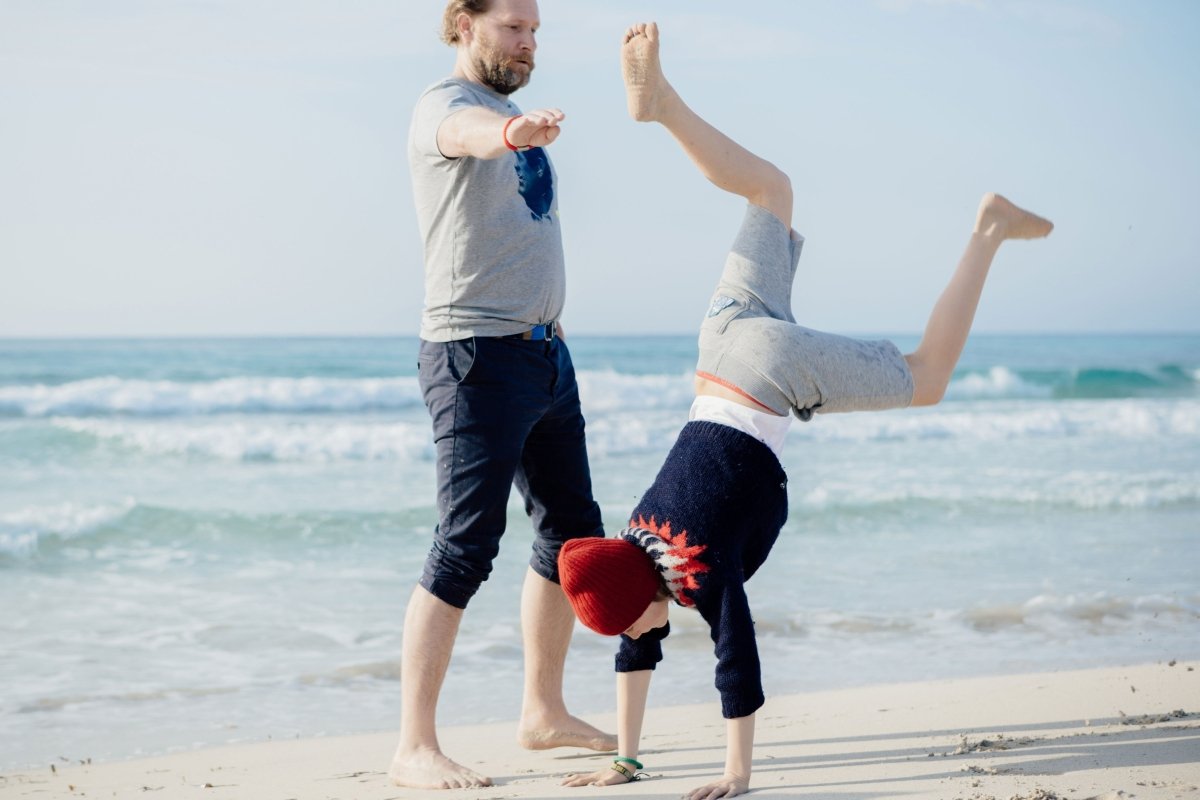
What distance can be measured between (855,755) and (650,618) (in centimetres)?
83

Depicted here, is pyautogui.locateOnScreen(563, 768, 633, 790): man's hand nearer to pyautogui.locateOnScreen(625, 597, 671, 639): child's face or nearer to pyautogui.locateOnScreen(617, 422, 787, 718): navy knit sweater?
pyautogui.locateOnScreen(617, 422, 787, 718): navy knit sweater

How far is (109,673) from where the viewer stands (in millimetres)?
4160

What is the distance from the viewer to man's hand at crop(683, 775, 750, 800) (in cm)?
253

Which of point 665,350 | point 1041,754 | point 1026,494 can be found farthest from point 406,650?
point 665,350

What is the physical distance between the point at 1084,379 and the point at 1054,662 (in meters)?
18.6

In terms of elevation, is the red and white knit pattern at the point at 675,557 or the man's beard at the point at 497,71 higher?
the man's beard at the point at 497,71

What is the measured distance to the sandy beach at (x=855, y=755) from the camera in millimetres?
2668

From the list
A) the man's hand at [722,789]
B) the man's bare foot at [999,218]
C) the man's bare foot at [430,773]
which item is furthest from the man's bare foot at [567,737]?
the man's bare foot at [999,218]

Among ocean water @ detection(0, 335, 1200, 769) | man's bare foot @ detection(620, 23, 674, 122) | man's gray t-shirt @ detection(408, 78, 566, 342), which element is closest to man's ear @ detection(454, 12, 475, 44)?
man's gray t-shirt @ detection(408, 78, 566, 342)

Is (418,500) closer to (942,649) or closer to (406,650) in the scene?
(942,649)

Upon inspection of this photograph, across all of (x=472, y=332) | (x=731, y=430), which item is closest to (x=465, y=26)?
(x=472, y=332)

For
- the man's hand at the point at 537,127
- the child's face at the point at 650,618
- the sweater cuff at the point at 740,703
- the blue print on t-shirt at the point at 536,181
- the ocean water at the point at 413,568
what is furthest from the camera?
the ocean water at the point at 413,568

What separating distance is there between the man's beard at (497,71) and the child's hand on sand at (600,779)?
5.79ft

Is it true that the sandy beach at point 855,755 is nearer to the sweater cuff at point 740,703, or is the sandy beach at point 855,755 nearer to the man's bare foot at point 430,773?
the man's bare foot at point 430,773
